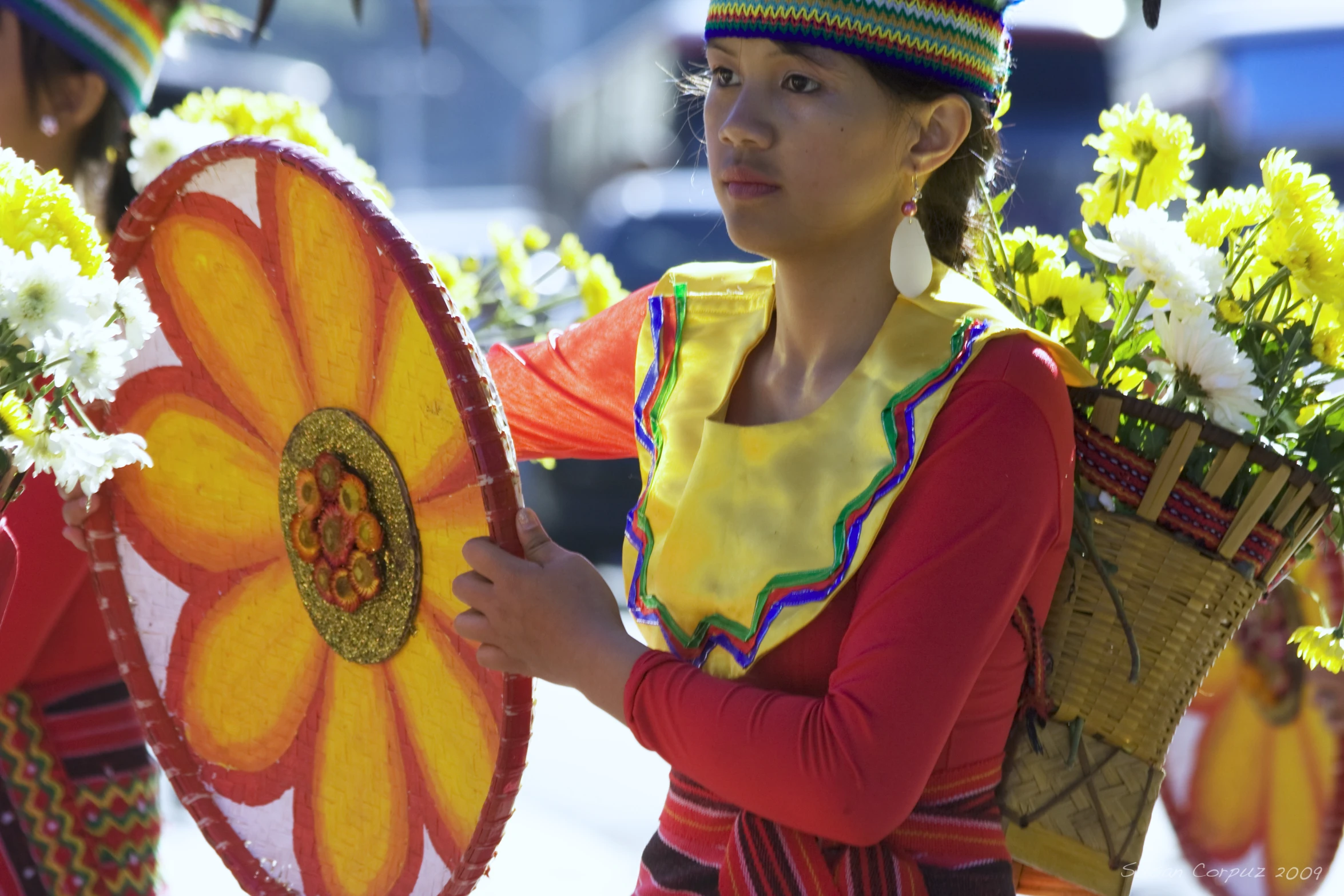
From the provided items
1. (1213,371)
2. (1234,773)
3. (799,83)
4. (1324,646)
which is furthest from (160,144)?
(1234,773)

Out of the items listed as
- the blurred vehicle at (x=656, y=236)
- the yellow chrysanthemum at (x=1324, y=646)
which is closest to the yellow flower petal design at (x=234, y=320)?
the yellow chrysanthemum at (x=1324, y=646)

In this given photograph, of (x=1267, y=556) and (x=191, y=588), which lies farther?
(x=191, y=588)

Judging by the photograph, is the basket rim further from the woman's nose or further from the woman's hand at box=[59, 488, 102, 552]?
the woman's hand at box=[59, 488, 102, 552]

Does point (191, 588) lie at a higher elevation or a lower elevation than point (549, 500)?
higher

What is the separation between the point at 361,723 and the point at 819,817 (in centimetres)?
57

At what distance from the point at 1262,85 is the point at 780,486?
32.7 ft

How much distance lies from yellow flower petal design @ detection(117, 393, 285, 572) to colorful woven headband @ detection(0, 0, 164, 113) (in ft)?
2.00

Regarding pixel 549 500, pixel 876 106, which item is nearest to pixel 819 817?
pixel 876 106

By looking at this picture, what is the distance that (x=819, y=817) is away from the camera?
130 cm

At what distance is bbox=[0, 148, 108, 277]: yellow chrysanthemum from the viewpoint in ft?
4.27

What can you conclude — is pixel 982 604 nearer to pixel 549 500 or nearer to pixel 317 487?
pixel 317 487

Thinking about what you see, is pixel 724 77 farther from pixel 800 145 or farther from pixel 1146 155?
pixel 1146 155

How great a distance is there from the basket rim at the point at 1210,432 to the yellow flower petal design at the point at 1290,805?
1.18m

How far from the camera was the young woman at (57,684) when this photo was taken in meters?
1.89
